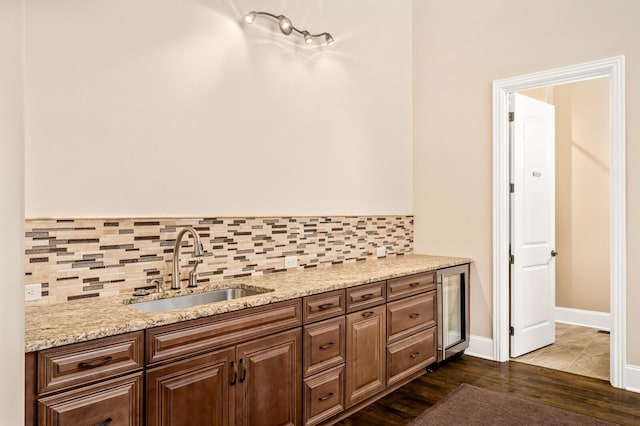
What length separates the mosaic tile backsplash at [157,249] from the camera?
2.09 meters

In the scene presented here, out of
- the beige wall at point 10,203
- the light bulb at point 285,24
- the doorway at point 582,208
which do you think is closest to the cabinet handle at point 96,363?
the beige wall at point 10,203

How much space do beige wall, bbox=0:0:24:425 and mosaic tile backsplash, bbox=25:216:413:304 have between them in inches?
53.7

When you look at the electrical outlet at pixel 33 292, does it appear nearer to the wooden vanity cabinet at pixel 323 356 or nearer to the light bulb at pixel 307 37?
the wooden vanity cabinet at pixel 323 356

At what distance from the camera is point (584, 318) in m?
5.14

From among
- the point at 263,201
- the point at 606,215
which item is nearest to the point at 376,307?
the point at 263,201

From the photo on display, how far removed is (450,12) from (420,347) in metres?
3.12

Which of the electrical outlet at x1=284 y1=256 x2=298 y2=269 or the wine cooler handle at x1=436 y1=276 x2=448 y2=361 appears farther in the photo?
the wine cooler handle at x1=436 y1=276 x2=448 y2=361

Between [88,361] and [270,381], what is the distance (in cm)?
94

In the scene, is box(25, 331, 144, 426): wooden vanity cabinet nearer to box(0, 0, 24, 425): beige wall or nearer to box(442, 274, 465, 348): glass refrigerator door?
box(0, 0, 24, 425): beige wall

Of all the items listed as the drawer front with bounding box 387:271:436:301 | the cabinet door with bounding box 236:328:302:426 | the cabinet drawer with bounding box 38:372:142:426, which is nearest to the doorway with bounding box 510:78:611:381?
the drawer front with bounding box 387:271:436:301

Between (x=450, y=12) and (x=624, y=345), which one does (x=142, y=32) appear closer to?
(x=450, y=12)

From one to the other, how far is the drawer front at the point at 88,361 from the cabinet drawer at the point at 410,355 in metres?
1.87

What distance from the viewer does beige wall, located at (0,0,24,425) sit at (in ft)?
2.45

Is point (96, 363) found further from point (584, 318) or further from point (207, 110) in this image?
point (584, 318)
